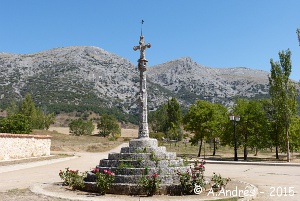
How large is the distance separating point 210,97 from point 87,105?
78753 millimetres

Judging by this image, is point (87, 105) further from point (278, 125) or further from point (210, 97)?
point (278, 125)

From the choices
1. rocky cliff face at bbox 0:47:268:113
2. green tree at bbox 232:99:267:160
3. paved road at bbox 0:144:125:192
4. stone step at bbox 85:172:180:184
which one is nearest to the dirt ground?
paved road at bbox 0:144:125:192

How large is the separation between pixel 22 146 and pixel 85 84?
134 meters

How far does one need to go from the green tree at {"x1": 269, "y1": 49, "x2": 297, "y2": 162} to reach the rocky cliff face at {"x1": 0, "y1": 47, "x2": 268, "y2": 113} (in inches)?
4608

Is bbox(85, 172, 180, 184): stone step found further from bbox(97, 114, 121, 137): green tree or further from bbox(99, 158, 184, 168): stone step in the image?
bbox(97, 114, 121, 137): green tree

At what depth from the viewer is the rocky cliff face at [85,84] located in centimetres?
14550

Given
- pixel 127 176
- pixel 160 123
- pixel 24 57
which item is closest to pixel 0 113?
pixel 160 123

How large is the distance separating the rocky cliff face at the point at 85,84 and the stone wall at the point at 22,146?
104462 mm

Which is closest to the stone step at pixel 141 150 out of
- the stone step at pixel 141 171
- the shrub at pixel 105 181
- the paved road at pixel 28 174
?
the stone step at pixel 141 171

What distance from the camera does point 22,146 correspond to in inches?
1162

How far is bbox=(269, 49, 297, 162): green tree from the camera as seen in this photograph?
104 ft

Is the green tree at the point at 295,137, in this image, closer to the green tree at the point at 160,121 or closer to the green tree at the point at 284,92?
the green tree at the point at 284,92

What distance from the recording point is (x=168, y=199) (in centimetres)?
967

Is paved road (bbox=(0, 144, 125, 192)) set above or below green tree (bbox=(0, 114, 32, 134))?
below
